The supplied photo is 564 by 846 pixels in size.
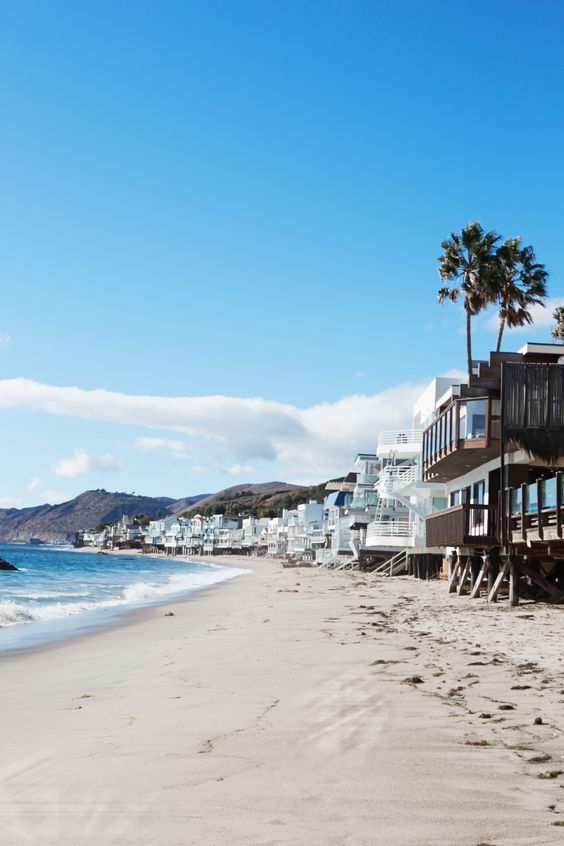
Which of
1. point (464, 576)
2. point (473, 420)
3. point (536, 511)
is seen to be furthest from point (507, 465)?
point (536, 511)

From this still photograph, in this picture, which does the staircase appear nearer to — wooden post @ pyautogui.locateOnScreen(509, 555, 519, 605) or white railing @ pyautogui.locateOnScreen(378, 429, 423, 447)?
white railing @ pyautogui.locateOnScreen(378, 429, 423, 447)

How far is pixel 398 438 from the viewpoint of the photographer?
64.2 metres

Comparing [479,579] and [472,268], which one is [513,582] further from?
[472,268]

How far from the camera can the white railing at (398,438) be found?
2362 inches

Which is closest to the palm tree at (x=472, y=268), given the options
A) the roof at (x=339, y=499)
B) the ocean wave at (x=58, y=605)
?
the ocean wave at (x=58, y=605)

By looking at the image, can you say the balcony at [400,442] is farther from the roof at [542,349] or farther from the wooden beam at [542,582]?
the wooden beam at [542,582]

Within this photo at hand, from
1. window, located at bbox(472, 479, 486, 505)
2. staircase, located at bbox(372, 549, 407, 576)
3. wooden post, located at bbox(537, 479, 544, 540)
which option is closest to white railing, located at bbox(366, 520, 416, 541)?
staircase, located at bbox(372, 549, 407, 576)

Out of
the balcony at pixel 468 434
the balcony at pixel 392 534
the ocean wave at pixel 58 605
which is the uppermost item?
the balcony at pixel 468 434

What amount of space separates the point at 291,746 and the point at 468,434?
23.2 m

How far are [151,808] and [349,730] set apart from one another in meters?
2.43

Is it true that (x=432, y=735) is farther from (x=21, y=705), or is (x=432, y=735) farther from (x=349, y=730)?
(x=21, y=705)

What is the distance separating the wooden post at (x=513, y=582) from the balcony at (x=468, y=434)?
238 inches

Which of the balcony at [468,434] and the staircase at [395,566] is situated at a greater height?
the balcony at [468,434]

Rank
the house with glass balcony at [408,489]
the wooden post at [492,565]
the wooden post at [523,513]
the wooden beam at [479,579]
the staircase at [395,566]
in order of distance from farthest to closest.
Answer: the staircase at [395,566]
the house with glass balcony at [408,489]
the wooden beam at [479,579]
the wooden post at [492,565]
the wooden post at [523,513]
